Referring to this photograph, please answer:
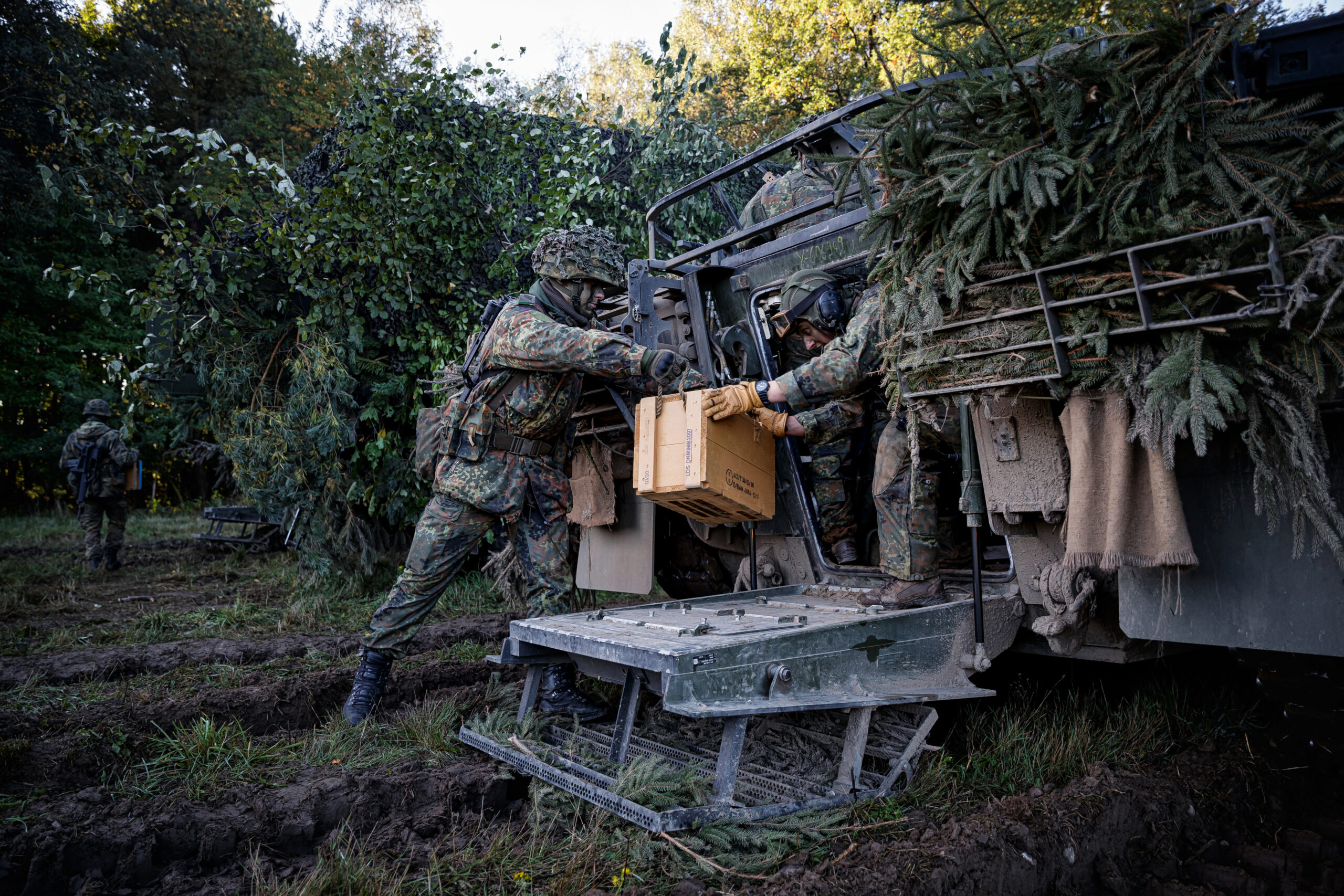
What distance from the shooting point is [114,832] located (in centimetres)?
274

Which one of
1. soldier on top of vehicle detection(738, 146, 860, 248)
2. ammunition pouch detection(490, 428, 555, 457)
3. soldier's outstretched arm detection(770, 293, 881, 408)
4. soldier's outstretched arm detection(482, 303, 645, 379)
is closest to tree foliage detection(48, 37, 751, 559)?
soldier on top of vehicle detection(738, 146, 860, 248)

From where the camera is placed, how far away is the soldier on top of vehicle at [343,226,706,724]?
13.1ft

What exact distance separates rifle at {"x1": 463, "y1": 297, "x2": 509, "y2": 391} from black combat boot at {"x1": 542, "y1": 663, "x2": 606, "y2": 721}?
1443mm

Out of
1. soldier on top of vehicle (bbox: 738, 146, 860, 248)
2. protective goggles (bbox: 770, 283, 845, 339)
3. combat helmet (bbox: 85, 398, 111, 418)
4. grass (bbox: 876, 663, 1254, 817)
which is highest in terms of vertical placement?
soldier on top of vehicle (bbox: 738, 146, 860, 248)

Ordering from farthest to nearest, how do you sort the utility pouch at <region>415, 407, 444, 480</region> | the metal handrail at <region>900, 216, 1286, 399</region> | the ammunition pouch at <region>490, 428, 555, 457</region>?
the utility pouch at <region>415, 407, 444, 480</region> → the ammunition pouch at <region>490, 428, 555, 457</region> → the metal handrail at <region>900, 216, 1286, 399</region>

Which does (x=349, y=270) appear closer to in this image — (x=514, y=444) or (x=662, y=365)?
(x=514, y=444)

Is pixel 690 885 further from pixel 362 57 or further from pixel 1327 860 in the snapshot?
pixel 362 57

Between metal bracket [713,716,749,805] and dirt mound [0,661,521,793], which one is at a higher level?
metal bracket [713,716,749,805]

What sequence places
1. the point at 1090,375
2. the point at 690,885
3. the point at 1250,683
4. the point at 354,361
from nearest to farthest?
the point at 690,885 < the point at 1090,375 < the point at 1250,683 < the point at 354,361

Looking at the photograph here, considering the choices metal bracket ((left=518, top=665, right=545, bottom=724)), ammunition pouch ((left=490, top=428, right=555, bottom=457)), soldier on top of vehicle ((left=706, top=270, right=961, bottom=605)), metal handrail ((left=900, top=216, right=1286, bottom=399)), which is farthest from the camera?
ammunition pouch ((left=490, top=428, right=555, bottom=457))

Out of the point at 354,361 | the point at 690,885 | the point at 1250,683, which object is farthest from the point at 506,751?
the point at 354,361

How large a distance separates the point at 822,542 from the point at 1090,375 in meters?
1.91

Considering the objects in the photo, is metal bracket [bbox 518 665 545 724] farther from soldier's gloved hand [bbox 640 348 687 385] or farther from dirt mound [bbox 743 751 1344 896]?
dirt mound [bbox 743 751 1344 896]

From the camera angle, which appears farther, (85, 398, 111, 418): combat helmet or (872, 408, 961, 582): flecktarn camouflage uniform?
(85, 398, 111, 418): combat helmet
